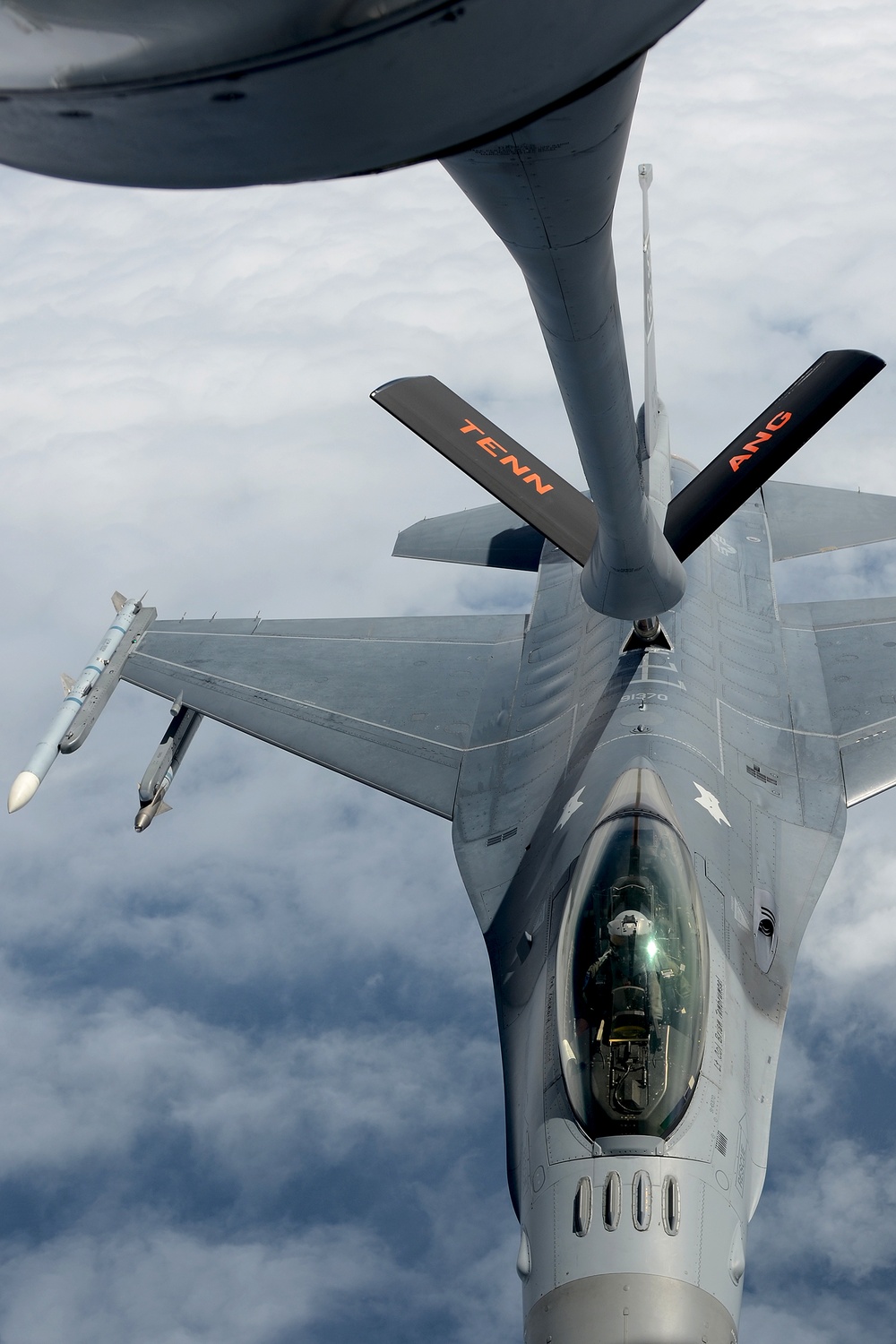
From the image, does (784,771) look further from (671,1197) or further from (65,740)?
(65,740)

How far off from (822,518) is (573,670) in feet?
24.9

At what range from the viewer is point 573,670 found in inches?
720

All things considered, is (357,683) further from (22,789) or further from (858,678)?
(858,678)

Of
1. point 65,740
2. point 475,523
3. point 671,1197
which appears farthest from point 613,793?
point 475,523

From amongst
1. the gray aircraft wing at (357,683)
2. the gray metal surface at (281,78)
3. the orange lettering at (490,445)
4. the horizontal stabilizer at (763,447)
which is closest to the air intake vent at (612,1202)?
the horizontal stabilizer at (763,447)

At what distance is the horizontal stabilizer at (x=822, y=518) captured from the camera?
22.3 m

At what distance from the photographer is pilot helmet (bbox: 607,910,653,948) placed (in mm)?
11156

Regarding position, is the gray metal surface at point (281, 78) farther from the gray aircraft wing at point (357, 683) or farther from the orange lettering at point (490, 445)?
the gray aircraft wing at point (357, 683)

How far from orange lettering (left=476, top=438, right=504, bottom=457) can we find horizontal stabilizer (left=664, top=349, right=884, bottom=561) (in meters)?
2.33

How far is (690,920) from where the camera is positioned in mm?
11641

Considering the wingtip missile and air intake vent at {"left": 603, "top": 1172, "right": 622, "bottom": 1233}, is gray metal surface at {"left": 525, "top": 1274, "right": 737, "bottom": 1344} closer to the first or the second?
air intake vent at {"left": 603, "top": 1172, "right": 622, "bottom": 1233}

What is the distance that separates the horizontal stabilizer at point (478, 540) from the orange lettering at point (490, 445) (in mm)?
7622

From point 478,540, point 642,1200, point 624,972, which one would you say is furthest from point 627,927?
point 478,540

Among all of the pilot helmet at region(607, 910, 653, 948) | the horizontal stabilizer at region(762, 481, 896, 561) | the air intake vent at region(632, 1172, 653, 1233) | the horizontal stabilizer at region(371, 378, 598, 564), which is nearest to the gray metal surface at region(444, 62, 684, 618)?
the pilot helmet at region(607, 910, 653, 948)
